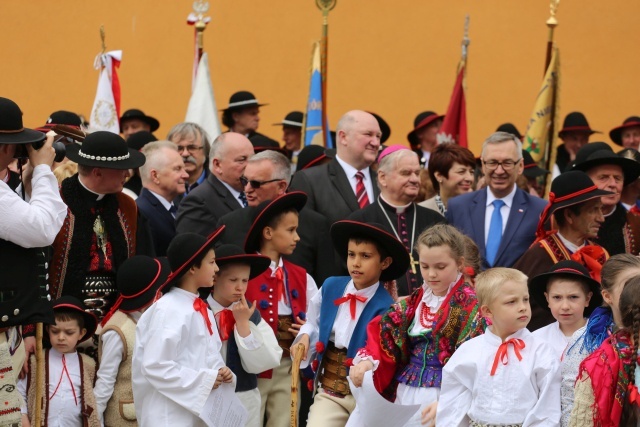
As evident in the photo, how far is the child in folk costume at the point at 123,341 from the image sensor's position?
25.9 ft

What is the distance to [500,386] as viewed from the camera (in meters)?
6.61

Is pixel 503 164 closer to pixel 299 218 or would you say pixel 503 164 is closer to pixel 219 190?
pixel 299 218

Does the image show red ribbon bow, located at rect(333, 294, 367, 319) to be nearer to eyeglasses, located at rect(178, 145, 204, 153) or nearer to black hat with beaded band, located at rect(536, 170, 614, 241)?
black hat with beaded band, located at rect(536, 170, 614, 241)

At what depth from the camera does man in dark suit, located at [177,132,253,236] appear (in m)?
9.26

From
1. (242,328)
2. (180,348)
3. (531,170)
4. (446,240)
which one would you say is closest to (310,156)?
(531,170)

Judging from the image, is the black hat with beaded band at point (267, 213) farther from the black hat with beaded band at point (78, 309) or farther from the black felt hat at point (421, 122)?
the black felt hat at point (421, 122)

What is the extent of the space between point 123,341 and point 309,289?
1.26 m

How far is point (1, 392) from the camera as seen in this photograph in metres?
6.80

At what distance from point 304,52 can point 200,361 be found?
7.92 m

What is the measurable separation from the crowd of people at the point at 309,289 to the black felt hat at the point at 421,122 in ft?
8.83

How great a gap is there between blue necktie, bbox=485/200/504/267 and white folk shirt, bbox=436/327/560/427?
223 centimetres

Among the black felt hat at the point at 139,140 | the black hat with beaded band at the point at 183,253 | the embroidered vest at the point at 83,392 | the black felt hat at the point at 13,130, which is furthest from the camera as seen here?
the black felt hat at the point at 139,140

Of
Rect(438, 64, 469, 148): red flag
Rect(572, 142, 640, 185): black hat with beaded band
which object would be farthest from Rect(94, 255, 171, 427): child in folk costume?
Rect(438, 64, 469, 148): red flag

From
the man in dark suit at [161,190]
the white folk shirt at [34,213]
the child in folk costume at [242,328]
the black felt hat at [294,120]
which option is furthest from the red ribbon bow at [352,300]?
the black felt hat at [294,120]
